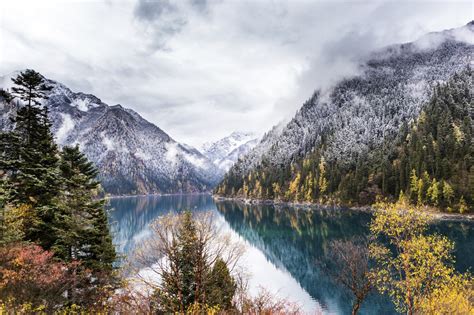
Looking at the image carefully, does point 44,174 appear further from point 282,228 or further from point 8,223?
point 282,228

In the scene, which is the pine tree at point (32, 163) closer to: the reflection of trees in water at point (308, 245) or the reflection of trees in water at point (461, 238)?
the reflection of trees in water at point (308, 245)

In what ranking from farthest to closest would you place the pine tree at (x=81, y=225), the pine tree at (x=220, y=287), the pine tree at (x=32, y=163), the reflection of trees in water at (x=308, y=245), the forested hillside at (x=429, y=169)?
the forested hillside at (x=429, y=169) < the reflection of trees in water at (x=308, y=245) < the pine tree at (x=32, y=163) < the pine tree at (x=81, y=225) < the pine tree at (x=220, y=287)

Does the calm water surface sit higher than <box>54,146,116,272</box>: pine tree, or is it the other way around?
<box>54,146,116,272</box>: pine tree

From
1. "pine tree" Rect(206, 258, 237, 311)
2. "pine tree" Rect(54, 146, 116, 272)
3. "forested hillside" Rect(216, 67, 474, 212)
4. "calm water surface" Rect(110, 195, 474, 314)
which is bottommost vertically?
"calm water surface" Rect(110, 195, 474, 314)

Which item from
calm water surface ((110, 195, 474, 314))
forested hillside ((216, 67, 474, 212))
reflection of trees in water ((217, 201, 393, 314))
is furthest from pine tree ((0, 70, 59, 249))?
forested hillside ((216, 67, 474, 212))

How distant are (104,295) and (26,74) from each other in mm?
26756

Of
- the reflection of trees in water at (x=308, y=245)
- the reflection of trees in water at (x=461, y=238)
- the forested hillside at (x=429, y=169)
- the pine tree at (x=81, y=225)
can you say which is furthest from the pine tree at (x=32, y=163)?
the forested hillside at (x=429, y=169)

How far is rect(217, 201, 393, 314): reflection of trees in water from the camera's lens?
2028 inches

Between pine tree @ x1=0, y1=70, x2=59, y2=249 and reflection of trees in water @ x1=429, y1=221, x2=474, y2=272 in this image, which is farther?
reflection of trees in water @ x1=429, y1=221, x2=474, y2=272

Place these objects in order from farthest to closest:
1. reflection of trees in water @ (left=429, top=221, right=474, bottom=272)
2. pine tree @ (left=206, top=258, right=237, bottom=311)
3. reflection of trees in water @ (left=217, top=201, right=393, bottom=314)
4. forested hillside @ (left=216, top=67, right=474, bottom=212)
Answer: forested hillside @ (left=216, top=67, right=474, bottom=212), reflection of trees in water @ (left=429, top=221, right=474, bottom=272), reflection of trees in water @ (left=217, top=201, right=393, bottom=314), pine tree @ (left=206, top=258, right=237, bottom=311)

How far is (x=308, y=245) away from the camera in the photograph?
3752 inches

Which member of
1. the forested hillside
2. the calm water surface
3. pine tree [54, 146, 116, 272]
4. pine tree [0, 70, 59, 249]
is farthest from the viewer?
the forested hillside

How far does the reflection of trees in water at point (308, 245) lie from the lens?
5150 cm

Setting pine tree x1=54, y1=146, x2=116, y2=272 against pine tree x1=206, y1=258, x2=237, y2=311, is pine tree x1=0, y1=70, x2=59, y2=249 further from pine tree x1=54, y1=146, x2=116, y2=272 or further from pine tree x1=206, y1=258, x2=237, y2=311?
pine tree x1=206, y1=258, x2=237, y2=311
